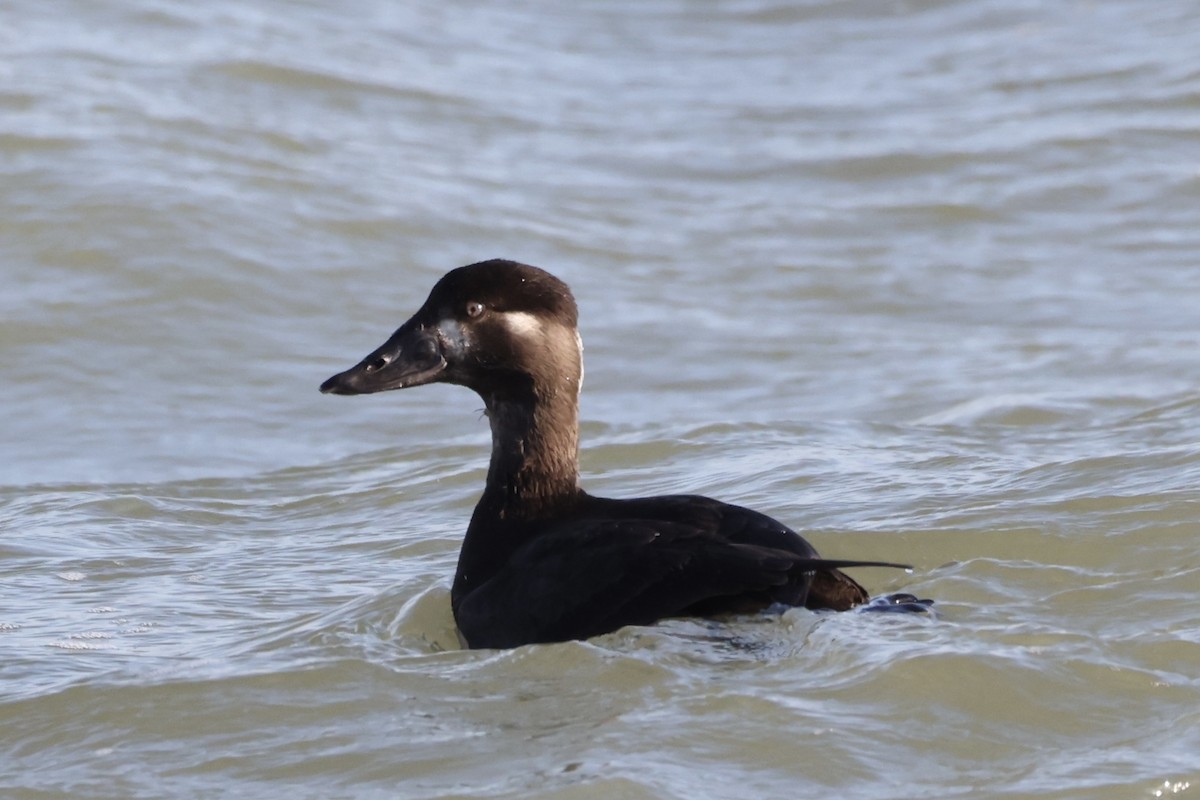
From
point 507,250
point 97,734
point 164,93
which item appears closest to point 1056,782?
point 97,734

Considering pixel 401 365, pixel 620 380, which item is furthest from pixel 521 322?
pixel 620 380

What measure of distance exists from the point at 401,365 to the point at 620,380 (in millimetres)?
3990

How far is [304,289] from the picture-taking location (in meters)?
10.8

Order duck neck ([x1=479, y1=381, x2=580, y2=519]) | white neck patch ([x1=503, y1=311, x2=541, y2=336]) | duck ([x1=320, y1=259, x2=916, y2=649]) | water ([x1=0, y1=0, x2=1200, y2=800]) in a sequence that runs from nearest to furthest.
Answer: water ([x1=0, y1=0, x2=1200, y2=800])
duck ([x1=320, y1=259, x2=916, y2=649])
white neck patch ([x1=503, y1=311, x2=541, y2=336])
duck neck ([x1=479, y1=381, x2=580, y2=519])

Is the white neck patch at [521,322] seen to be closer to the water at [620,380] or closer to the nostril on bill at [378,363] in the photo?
the nostril on bill at [378,363]

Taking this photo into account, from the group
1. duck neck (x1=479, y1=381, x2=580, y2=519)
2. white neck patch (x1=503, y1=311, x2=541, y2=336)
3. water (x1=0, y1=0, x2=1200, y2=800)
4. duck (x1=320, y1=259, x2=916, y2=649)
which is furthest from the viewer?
duck neck (x1=479, y1=381, x2=580, y2=519)

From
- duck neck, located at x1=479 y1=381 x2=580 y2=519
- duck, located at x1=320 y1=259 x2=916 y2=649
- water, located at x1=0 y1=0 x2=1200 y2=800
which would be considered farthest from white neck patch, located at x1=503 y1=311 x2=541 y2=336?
water, located at x1=0 y1=0 x2=1200 y2=800

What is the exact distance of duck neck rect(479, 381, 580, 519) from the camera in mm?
5547

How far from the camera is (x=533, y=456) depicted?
5.55m

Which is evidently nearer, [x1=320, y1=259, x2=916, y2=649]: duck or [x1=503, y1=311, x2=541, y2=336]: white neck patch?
[x1=320, y1=259, x2=916, y2=649]: duck

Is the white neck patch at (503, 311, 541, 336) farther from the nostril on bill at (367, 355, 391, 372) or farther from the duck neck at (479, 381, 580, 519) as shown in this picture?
the nostril on bill at (367, 355, 391, 372)

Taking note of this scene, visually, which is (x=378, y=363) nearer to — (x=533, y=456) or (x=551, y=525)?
(x=533, y=456)

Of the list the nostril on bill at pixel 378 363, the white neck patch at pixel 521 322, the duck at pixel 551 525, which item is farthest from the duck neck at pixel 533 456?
the nostril on bill at pixel 378 363

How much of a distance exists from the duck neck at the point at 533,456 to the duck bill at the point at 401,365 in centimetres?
24
